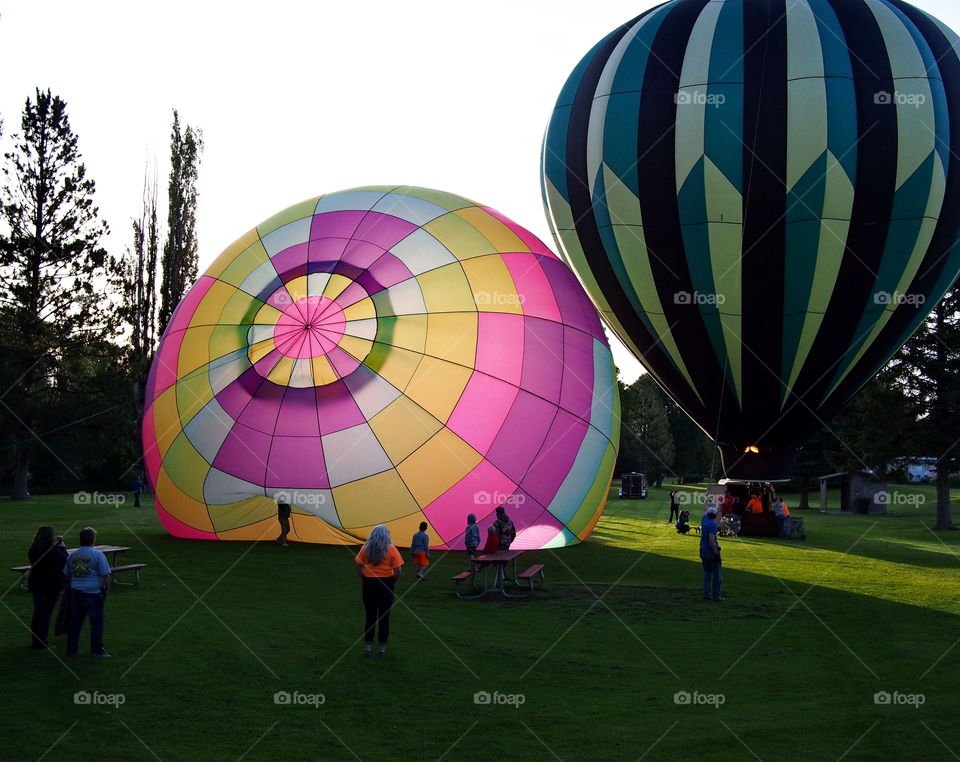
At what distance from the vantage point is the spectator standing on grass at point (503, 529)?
52.7ft

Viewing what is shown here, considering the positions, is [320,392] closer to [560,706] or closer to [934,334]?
[560,706]

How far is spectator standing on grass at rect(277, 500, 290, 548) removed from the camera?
17.3m

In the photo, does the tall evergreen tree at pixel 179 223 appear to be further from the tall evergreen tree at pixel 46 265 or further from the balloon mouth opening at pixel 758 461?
the balloon mouth opening at pixel 758 461

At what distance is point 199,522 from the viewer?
690 inches

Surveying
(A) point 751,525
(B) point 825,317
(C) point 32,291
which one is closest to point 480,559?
(B) point 825,317

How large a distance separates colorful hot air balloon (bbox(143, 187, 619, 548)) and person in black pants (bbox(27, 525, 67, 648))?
7.42 meters

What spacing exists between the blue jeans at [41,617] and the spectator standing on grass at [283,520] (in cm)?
795

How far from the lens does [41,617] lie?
9.20m

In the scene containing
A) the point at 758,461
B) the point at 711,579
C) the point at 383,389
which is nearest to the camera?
the point at 711,579

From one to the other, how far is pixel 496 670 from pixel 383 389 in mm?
8619

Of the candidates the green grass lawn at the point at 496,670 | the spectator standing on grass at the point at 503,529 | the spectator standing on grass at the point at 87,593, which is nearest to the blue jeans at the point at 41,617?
the green grass lawn at the point at 496,670

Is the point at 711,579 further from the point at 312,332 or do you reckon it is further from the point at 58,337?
the point at 58,337

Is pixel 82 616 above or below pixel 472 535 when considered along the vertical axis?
below

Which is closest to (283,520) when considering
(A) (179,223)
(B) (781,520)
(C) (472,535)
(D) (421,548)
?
(C) (472,535)
